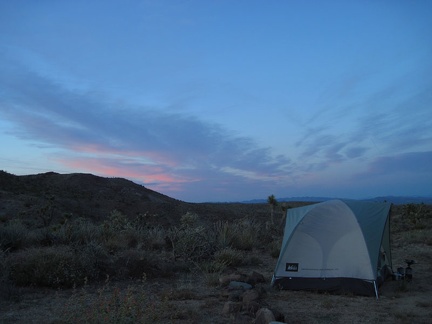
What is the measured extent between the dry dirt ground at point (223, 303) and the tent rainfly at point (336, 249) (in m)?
0.28

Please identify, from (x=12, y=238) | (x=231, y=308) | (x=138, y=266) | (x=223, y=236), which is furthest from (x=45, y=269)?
(x=223, y=236)

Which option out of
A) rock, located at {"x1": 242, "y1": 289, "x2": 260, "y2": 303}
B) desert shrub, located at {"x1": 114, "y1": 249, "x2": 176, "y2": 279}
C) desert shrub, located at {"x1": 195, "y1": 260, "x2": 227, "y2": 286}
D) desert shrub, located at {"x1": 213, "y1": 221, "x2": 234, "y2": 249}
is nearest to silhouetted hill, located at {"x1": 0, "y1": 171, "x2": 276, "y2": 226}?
desert shrub, located at {"x1": 213, "y1": 221, "x2": 234, "y2": 249}

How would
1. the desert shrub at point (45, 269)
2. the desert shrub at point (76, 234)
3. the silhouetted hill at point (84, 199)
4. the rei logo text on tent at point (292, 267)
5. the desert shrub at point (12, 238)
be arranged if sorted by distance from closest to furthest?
the desert shrub at point (45, 269)
the rei logo text on tent at point (292, 267)
the desert shrub at point (12, 238)
the desert shrub at point (76, 234)
the silhouetted hill at point (84, 199)

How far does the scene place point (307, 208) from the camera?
9.64 meters

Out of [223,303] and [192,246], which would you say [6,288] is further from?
[192,246]

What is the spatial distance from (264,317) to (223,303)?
180 centimetres

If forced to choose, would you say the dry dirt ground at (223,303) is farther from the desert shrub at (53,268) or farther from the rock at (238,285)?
the desert shrub at (53,268)

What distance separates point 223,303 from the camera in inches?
303

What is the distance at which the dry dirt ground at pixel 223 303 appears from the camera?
663 centimetres

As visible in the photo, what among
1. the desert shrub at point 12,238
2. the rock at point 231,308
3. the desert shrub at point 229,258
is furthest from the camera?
the desert shrub at point 229,258

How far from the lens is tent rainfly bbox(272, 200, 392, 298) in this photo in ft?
28.2

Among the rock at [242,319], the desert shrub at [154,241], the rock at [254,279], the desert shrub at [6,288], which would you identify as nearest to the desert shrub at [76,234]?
the desert shrub at [154,241]

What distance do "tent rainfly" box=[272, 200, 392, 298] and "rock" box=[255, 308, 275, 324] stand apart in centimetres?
314

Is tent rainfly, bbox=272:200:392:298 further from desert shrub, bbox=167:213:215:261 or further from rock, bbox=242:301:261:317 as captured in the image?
desert shrub, bbox=167:213:215:261
